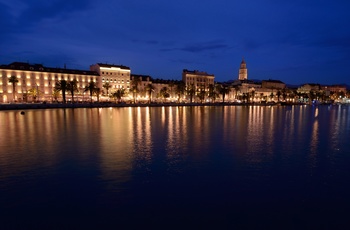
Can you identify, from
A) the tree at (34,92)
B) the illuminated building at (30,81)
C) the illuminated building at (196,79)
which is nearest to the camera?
the illuminated building at (30,81)

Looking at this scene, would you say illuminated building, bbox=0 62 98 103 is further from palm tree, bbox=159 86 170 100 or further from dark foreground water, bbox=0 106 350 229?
dark foreground water, bbox=0 106 350 229

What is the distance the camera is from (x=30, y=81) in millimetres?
104438

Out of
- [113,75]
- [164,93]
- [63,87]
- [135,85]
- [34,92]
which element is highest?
[113,75]

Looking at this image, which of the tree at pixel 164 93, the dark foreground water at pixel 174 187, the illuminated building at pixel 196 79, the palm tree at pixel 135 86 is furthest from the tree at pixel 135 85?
the dark foreground water at pixel 174 187

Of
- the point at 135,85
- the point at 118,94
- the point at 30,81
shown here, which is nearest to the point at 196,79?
the point at 135,85

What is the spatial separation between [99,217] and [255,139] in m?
18.5

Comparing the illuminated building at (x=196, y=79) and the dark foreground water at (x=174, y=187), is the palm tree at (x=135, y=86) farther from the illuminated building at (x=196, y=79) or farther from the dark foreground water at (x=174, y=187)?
the dark foreground water at (x=174, y=187)

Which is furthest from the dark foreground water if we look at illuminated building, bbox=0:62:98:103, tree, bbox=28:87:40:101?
illuminated building, bbox=0:62:98:103

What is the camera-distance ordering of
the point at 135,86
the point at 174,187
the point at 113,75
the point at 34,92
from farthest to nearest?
the point at 113,75 < the point at 135,86 < the point at 34,92 < the point at 174,187

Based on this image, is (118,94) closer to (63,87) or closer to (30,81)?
(63,87)

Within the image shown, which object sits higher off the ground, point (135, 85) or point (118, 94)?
point (135, 85)

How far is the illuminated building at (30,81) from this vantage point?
98.0 metres

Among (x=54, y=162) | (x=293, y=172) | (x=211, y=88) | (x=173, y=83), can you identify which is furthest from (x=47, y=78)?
(x=293, y=172)

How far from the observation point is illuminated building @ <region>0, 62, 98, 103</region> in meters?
98.0
